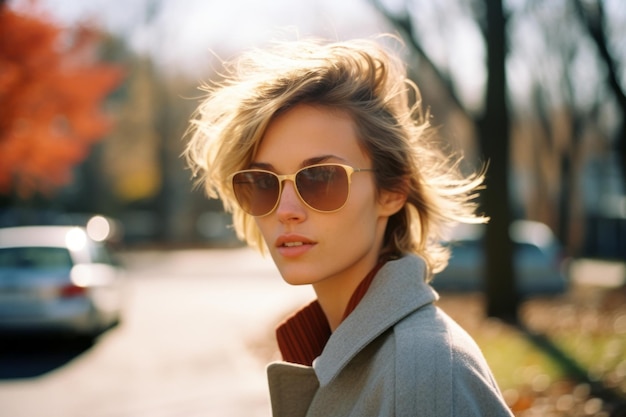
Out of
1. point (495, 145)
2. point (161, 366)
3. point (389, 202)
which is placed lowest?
point (161, 366)

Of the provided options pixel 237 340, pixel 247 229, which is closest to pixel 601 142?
pixel 237 340

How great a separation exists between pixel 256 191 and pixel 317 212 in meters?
0.21

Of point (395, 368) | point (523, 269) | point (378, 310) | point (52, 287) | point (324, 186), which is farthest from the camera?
point (523, 269)

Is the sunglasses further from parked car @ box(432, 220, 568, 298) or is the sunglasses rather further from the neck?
parked car @ box(432, 220, 568, 298)

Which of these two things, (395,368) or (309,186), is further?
(309,186)

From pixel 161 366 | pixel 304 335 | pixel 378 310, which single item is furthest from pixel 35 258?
pixel 378 310

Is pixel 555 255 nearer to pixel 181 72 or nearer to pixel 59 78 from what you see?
pixel 59 78

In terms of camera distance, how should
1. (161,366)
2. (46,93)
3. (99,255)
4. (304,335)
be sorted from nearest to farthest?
(304,335), (161,366), (99,255), (46,93)

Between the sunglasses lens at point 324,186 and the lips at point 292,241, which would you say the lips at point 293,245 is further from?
the sunglasses lens at point 324,186

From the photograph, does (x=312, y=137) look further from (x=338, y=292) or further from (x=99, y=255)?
(x=99, y=255)

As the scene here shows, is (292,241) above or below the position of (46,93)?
below

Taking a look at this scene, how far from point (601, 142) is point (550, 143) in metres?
2.44

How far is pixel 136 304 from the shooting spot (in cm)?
1580

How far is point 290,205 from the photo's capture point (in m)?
2.08
